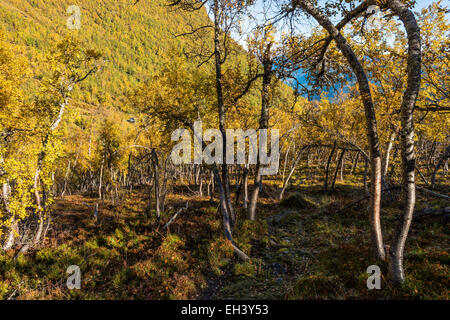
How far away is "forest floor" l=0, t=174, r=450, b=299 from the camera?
211 inches

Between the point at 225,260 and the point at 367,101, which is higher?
the point at 367,101

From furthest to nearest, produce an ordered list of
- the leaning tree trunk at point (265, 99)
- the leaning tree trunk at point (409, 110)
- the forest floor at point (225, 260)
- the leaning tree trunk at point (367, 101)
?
the leaning tree trunk at point (265, 99) < the forest floor at point (225, 260) < the leaning tree trunk at point (367, 101) < the leaning tree trunk at point (409, 110)

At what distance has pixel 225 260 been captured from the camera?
788 cm

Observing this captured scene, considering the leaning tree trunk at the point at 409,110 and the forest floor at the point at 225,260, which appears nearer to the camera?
the leaning tree trunk at the point at 409,110

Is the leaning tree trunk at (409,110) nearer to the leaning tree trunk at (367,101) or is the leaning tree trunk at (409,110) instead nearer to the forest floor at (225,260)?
the leaning tree trunk at (367,101)

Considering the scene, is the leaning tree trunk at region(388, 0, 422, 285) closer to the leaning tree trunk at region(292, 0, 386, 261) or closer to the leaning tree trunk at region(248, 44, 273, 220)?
the leaning tree trunk at region(292, 0, 386, 261)

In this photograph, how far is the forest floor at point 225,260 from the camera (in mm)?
5352

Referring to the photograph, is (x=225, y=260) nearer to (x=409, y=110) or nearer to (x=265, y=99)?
(x=409, y=110)

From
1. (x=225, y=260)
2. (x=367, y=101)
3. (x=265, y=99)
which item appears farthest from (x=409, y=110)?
(x=225, y=260)

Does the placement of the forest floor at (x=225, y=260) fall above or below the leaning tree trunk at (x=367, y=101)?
below

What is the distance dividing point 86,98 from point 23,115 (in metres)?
127

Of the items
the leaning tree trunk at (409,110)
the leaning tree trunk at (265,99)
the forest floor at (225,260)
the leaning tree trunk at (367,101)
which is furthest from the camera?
the leaning tree trunk at (265,99)

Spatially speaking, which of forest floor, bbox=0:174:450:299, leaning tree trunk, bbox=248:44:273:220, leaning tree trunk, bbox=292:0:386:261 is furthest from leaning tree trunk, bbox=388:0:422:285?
leaning tree trunk, bbox=248:44:273:220

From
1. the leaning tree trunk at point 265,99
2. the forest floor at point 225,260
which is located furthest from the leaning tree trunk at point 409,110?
the leaning tree trunk at point 265,99
